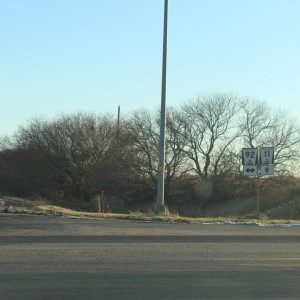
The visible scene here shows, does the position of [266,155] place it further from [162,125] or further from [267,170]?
[162,125]

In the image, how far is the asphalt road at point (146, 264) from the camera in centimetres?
749

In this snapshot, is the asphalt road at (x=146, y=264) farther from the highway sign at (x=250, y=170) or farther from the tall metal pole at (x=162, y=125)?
the tall metal pole at (x=162, y=125)

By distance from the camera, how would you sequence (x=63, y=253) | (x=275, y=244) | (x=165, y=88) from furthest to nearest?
(x=165, y=88), (x=275, y=244), (x=63, y=253)

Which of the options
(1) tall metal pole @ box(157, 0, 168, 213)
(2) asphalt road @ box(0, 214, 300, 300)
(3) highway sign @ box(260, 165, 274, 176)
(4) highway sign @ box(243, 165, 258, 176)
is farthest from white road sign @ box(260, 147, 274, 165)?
(2) asphalt road @ box(0, 214, 300, 300)

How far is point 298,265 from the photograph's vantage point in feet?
32.5

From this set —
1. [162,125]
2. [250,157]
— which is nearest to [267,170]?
[250,157]

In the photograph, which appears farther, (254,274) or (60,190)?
(60,190)

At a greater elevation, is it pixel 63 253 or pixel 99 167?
pixel 99 167

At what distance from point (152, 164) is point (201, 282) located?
130 ft

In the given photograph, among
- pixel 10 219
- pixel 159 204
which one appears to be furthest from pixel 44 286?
pixel 159 204

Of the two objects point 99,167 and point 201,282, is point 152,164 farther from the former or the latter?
point 201,282

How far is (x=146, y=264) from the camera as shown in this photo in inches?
387

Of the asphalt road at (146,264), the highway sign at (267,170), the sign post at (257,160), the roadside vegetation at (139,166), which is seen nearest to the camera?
the asphalt road at (146,264)

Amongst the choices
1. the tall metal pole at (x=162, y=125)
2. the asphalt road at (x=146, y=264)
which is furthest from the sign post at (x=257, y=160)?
the asphalt road at (x=146, y=264)
